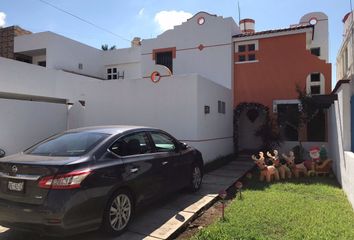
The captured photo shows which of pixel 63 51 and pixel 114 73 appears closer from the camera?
pixel 63 51

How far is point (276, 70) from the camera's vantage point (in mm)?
14484

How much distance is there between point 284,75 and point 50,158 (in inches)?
470

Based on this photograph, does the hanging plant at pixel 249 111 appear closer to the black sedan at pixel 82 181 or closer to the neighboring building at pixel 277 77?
the neighboring building at pixel 277 77

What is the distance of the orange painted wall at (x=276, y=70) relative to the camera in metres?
14.1

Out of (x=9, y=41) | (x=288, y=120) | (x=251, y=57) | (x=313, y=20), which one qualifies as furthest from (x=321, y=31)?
(x=9, y=41)

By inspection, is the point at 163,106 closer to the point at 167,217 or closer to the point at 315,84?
the point at 167,217

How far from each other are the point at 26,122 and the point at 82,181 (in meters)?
8.37

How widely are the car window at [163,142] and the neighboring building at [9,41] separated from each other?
18462 mm

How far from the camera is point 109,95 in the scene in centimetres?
1175

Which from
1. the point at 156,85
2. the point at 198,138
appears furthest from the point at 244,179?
the point at 156,85

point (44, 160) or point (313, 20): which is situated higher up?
point (313, 20)

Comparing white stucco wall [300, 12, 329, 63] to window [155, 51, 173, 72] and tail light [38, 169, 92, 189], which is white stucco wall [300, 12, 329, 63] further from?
tail light [38, 169, 92, 189]

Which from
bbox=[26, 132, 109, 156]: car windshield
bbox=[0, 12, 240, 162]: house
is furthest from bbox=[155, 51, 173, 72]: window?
bbox=[26, 132, 109, 156]: car windshield

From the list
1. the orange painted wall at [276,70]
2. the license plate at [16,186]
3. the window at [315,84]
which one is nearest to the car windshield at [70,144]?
the license plate at [16,186]
